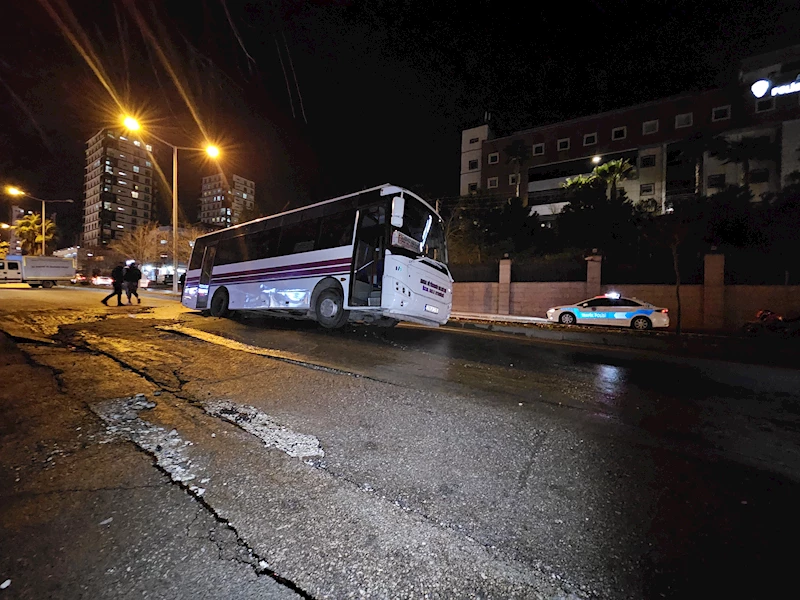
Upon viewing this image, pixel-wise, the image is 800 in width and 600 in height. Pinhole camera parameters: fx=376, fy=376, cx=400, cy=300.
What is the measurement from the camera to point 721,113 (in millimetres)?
36781

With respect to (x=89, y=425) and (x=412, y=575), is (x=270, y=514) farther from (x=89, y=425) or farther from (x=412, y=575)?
(x=89, y=425)

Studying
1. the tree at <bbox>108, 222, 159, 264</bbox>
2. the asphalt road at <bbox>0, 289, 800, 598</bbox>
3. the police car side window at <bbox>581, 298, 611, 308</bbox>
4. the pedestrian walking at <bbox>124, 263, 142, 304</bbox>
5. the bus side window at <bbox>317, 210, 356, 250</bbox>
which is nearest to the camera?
the asphalt road at <bbox>0, 289, 800, 598</bbox>

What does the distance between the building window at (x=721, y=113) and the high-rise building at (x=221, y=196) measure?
387 feet

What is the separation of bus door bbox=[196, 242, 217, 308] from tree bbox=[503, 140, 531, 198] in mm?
39615

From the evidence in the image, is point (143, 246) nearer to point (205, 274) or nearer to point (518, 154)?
point (205, 274)

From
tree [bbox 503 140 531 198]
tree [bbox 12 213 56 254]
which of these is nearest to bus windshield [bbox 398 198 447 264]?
tree [bbox 503 140 531 198]

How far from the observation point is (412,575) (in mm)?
1790

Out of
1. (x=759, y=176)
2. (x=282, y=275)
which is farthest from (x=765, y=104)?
(x=282, y=275)

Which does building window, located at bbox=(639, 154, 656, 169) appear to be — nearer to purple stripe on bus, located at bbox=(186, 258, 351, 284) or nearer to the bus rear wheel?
purple stripe on bus, located at bbox=(186, 258, 351, 284)

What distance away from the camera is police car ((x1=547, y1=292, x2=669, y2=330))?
1514 centimetres

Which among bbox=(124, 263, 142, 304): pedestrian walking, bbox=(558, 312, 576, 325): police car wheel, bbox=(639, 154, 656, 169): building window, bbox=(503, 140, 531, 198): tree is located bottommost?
bbox=(558, 312, 576, 325): police car wheel

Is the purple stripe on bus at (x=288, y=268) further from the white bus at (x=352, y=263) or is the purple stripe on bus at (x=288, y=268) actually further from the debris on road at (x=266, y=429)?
the debris on road at (x=266, y=429)

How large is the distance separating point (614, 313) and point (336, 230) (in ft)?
41.8

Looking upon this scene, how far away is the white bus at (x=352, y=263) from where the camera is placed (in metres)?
8.46
